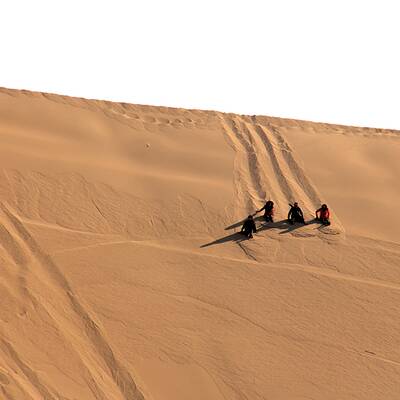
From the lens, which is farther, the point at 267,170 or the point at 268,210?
the point at 267,170

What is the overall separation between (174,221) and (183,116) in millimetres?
3812

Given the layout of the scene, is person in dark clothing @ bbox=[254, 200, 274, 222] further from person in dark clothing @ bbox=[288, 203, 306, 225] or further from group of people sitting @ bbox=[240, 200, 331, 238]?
person in dark clothing @ bbox=[288, 203, 306, 225]

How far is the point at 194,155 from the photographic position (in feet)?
41.5

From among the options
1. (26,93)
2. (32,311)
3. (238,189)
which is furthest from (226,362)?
(26,93)

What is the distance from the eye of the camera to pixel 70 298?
8812 mm

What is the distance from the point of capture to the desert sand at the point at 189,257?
8.09m

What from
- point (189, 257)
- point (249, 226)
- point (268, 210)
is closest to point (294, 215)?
point (268, 210)

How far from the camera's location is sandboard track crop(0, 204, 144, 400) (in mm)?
7789

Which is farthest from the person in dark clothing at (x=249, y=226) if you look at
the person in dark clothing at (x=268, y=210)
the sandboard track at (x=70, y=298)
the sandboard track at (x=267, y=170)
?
the sandboard track at (x=70, y=298)

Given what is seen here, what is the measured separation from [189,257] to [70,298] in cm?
212

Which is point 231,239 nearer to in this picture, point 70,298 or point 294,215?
point 294,215

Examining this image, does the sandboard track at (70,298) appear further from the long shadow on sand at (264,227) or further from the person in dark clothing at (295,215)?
the person in dark clothing at (295,215)

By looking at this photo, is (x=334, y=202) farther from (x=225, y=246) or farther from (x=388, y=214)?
(x=225, y=246)

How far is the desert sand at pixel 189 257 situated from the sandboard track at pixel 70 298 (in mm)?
20
